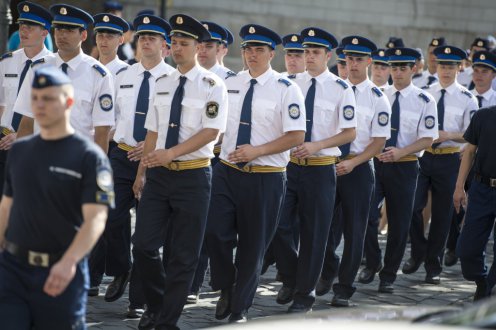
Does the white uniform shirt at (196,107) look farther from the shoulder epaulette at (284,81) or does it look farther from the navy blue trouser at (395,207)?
the navy blue trouser at (395,207)

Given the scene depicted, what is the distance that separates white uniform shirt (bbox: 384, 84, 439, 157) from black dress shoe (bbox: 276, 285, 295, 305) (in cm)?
223

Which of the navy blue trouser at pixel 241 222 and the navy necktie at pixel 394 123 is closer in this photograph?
the navy blue trouser at pixel 241 222

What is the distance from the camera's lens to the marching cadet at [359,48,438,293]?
1135 cm

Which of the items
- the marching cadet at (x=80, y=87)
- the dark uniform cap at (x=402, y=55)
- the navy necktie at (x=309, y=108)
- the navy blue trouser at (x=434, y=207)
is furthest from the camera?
the navy blue trouser at (x=434, y=207)

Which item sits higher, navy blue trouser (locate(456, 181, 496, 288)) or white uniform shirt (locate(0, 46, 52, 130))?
white uniform shirt (locate(0, 46, 52, 130))

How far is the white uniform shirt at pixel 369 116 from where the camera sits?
10.8m

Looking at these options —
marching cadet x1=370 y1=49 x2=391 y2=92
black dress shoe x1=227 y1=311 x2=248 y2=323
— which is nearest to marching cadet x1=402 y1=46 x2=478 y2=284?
marching cadet x1=370 y1=49 x2=391 y2=92

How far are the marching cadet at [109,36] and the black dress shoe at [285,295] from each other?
239 cm

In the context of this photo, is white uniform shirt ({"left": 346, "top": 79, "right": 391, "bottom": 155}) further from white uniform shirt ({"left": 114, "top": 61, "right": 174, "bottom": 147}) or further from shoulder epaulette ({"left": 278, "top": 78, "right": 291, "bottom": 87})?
white uniform shirt ({"left": 114, "top": 61, "right": 174, "bottom": 147})

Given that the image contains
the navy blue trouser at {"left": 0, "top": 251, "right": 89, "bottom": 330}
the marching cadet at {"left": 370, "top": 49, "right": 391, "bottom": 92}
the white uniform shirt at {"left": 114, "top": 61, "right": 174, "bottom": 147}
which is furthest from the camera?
the marching cadet at {"left": 370, "top": 49, "right": 391, "bottom": 92}

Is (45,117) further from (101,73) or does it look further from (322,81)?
(322,81)

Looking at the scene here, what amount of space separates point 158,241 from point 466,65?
10.5 m

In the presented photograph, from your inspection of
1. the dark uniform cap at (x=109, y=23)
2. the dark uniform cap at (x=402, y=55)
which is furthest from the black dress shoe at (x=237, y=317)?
the dark uniform cap at (x=402, y=55)

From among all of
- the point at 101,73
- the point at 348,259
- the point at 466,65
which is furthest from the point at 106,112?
the point at 466,65
